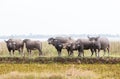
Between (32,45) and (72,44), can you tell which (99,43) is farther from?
(32,45)

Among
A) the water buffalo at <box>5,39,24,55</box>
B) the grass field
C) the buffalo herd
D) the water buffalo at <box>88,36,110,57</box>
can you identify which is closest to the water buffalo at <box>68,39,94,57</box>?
the buffalo herd

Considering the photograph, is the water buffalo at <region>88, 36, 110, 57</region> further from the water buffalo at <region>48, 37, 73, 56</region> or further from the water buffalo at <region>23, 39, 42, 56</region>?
the water buffalo at <region>23, 39, 42, 56</region>

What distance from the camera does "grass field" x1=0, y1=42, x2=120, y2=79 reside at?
19234 millimetres

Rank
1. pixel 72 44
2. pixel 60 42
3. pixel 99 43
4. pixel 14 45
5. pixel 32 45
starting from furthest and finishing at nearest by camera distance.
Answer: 1. pixel 14 45
2. pixel 32 45
3. pixel 60 42
4. pixel 99 43
5. pixel 72 44

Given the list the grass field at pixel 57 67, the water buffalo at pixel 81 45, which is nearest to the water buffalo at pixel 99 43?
the water buffalo at pixel 81 45

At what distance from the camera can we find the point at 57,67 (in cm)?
2508

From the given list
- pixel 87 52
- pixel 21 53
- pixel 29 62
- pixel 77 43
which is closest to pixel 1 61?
pixel 29 62

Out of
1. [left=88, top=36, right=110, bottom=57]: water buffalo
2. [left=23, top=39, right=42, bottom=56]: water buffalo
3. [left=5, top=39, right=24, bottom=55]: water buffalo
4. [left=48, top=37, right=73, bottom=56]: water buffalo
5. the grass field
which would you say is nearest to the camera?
the grass field

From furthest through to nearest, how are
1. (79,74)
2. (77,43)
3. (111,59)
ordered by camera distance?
(77,43) → (111,59) → (79,74)

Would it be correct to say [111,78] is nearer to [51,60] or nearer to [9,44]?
[51,60]

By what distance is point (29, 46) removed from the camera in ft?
109

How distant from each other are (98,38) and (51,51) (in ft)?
20.4

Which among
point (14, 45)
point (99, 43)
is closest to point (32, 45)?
point (14, 45)

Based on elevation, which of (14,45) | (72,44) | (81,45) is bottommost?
(14,45)
